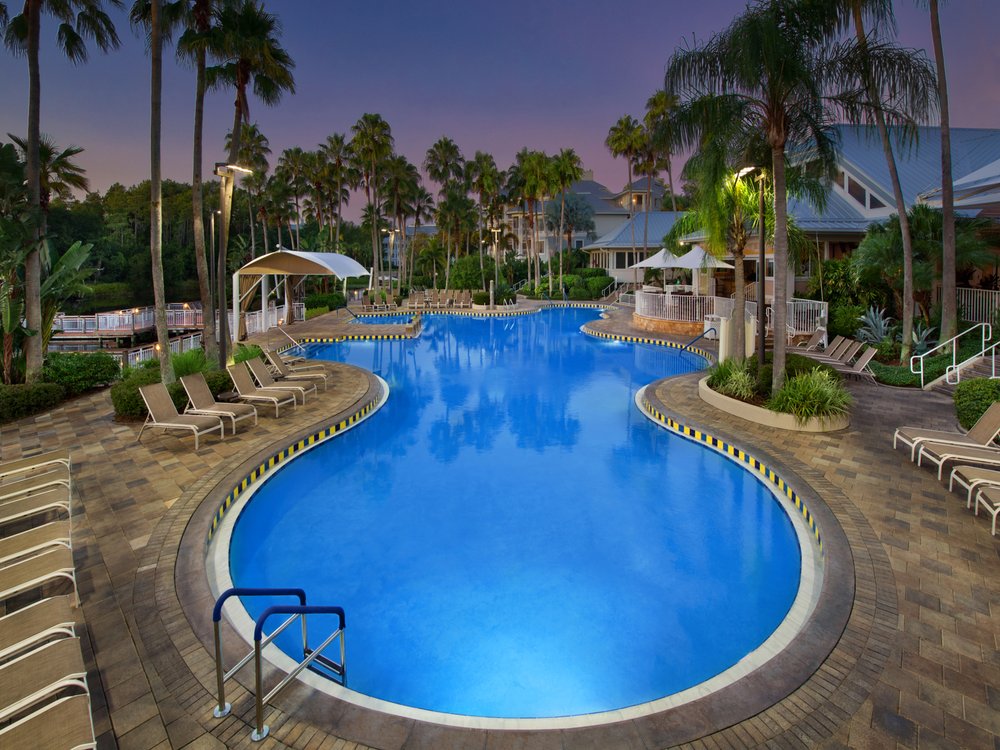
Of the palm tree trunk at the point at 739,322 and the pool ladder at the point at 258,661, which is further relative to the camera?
the palm tree trunk at the point at 739,322

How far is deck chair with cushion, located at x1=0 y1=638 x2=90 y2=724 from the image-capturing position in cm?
289

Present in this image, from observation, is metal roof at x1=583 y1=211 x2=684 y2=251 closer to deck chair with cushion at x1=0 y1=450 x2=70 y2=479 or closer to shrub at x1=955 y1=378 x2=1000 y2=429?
shrub at x1=955 y1=378 x2=1000 y2=429

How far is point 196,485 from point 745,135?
10.8 m

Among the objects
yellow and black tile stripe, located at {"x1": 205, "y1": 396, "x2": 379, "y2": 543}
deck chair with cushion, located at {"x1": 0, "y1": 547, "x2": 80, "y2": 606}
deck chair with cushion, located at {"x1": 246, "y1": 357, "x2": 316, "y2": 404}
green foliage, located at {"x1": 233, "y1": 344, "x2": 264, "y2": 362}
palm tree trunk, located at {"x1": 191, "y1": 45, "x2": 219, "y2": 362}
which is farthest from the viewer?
green foliage, located at {"x1": 233, "y1": 344, "x2": 264, "y2": 362}

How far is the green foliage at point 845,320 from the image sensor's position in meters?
17.4

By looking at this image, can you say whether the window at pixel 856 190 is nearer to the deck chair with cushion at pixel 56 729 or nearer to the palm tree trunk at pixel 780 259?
the palm tree trunk at pixel 780 259

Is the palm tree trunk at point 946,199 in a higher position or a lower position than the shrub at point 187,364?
higher

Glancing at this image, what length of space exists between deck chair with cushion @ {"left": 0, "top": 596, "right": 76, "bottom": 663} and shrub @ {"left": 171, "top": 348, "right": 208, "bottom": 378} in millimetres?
8688

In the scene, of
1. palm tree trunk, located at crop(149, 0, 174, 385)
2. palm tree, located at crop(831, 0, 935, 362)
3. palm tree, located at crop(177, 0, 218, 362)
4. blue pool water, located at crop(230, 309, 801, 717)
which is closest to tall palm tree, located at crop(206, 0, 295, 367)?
palm tree, located at crop(177, 0, 218, 362)

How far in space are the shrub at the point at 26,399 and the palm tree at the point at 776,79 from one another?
43.0 ft

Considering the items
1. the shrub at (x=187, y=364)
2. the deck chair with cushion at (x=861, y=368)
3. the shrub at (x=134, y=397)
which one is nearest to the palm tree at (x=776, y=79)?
the deck chair with cushion at (x=861, y=368)

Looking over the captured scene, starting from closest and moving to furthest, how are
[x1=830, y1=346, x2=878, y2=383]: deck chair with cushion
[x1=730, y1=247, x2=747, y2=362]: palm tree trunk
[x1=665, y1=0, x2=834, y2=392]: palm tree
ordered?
[x1=665, y1=0, x2=834, y2=392]: palm tree → [x1=730, y1=247, x2=747, y2=362]: palm tree trunk → [x1=830, y1=346, x2=878, y2=383]: deck chair with cushion

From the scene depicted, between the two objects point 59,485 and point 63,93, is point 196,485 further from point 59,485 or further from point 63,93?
point 63,93

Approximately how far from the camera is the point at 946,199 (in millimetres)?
12719
